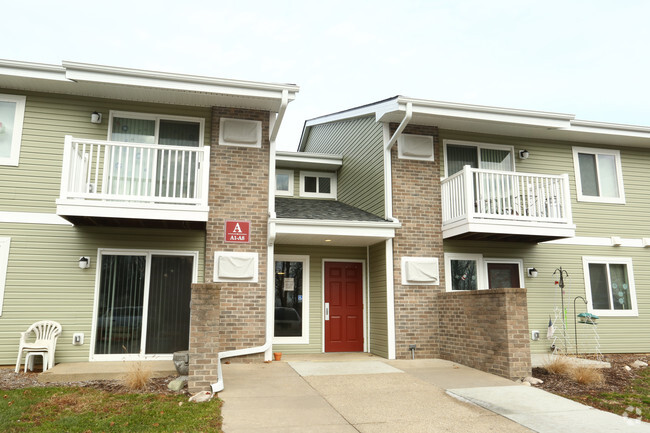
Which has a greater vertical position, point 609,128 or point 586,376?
point 609,128

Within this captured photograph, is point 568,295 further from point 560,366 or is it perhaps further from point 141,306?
point 141,306

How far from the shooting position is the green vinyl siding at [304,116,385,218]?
33.4 ft

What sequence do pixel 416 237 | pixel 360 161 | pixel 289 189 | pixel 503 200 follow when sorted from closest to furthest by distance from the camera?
1. pixel 503 200
2. pixel 416 237
3. pixel 360 161
4. pixel 289 189

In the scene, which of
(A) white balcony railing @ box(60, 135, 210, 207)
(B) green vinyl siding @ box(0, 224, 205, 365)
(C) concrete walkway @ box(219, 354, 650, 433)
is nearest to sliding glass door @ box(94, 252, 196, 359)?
(B) green vinyl siding @ box(0, 224, 205, 365)

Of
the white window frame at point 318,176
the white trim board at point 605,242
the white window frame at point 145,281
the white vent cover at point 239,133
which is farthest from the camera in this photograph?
the white window frame at point 318,176

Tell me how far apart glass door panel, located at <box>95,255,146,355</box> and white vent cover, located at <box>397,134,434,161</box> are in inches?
233

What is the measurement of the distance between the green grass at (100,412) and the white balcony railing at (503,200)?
6.16 m

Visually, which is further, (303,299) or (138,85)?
(303,299)

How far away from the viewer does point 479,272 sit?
1009cm

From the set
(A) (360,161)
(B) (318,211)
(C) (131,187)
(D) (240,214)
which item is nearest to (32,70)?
(C) (131,187)

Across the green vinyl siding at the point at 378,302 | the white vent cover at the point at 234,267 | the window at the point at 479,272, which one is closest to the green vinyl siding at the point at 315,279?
the green vinyl siding at the point at 378,302

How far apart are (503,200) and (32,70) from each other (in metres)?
9.39

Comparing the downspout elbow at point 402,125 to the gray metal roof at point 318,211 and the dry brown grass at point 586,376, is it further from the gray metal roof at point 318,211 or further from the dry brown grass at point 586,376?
the dry brown grass at point 586,376

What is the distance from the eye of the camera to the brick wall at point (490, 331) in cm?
720
